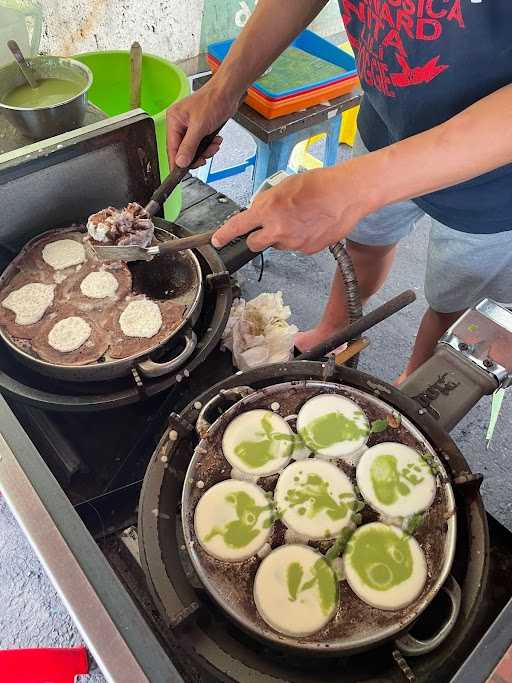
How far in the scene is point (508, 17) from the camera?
1.36 meters

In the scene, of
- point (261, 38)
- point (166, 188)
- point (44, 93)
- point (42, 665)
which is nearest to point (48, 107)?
point (44, 93)

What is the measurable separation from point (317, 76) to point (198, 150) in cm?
183

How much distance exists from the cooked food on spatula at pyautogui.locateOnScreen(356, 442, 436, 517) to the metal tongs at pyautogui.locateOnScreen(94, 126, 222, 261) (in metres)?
0.84

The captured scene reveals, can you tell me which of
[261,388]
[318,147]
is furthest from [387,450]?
[318,147]

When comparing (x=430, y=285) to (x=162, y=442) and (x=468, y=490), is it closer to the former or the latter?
(x=468, y=490)

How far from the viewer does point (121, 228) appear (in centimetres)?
173

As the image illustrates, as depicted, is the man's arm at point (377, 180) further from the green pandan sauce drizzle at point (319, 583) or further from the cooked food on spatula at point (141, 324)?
the green pandan sauce drizzle at point (319, 583)

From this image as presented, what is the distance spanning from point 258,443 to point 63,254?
3.33ft

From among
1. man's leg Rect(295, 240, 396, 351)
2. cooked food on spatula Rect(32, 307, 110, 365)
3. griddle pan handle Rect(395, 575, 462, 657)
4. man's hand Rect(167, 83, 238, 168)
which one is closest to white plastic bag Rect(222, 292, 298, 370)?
man's leg Rect(295, 240, 396, 351)

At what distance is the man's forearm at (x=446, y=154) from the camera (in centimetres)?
128

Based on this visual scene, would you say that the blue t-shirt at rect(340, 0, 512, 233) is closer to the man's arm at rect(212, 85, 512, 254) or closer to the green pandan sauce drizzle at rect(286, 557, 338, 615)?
the man's arm at rect(212, 85, 512, 254)

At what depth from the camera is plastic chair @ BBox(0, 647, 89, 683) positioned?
1727mm

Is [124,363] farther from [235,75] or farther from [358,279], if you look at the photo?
[358,279]

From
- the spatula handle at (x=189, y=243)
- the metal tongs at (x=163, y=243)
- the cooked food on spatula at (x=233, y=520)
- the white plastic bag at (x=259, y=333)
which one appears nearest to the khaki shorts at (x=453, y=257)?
the white plastic bag at (x=259, y=333)
